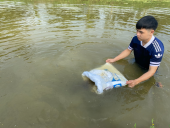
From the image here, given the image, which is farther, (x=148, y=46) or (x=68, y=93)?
(x=148, y=46)

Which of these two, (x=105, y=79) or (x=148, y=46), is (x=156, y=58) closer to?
(x=148, y=46)

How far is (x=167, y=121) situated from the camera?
163 centimetres

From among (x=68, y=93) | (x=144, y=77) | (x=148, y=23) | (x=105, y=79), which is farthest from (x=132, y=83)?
(x=68, y=93)

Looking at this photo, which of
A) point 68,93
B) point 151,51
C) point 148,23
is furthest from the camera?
point 151,51

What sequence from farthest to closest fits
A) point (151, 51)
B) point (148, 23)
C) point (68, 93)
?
point (151, 51), point (68, 93), point (148, 23)

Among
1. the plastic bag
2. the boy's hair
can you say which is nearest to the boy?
the boy's hair

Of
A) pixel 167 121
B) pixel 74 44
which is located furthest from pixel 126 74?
pixel 74 44

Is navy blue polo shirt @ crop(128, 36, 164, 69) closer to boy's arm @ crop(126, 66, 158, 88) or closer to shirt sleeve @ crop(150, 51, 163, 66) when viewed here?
shirt sleeve @ crop(150, 51, 163, 66)

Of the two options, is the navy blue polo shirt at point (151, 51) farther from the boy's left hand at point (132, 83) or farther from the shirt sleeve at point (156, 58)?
the boy's left hand at point (132, 83)

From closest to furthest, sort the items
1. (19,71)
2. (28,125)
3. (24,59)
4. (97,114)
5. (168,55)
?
(28,125), (97,114), (19,71), (24,59), (168,55)

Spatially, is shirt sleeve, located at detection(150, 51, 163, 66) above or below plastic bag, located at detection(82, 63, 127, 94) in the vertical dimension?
above

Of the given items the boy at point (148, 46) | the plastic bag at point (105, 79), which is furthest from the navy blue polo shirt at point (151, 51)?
the plastic bag at point (105, 79)

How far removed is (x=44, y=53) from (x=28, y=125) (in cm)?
225

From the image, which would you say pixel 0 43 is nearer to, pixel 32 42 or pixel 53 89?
pixel 32 42
